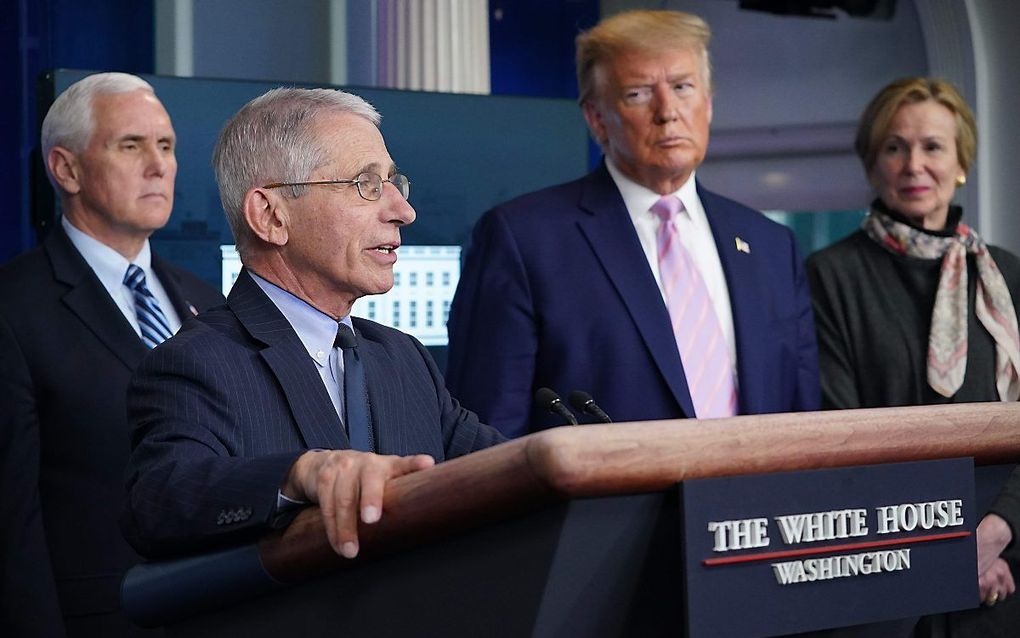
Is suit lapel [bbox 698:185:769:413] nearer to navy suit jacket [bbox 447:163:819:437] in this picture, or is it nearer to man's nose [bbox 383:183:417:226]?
navy suit jacket [bbox 447:163:819:437]

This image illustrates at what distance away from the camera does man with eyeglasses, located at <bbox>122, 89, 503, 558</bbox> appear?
4.43ft

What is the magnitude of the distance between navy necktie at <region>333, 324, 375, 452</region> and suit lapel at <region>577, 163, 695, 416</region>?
913 mm

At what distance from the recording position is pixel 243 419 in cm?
145

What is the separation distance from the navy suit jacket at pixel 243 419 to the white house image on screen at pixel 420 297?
2.00 m

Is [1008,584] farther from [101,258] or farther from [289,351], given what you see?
[101,258]

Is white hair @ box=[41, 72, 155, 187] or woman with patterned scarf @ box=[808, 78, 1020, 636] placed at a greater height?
white hair @ box=[41, 72, 155, 187]

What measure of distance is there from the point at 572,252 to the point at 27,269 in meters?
1.06

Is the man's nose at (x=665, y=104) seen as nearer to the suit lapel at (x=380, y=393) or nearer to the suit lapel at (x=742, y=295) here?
the suit lapel at (x=742, y=295)

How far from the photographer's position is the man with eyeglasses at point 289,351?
53.2 inches

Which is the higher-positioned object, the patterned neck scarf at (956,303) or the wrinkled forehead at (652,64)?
the wrinkled forehead at (652,64)

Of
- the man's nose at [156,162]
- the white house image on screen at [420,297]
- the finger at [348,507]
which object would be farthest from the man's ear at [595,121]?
the finger at [348,507]

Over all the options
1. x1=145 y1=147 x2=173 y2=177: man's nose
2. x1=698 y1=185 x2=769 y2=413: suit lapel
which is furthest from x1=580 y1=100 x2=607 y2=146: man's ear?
x1=145 y1=147 x2=173 y2=177: man's nose

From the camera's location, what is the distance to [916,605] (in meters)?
1.15

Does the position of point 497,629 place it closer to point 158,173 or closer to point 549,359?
point 549,359
